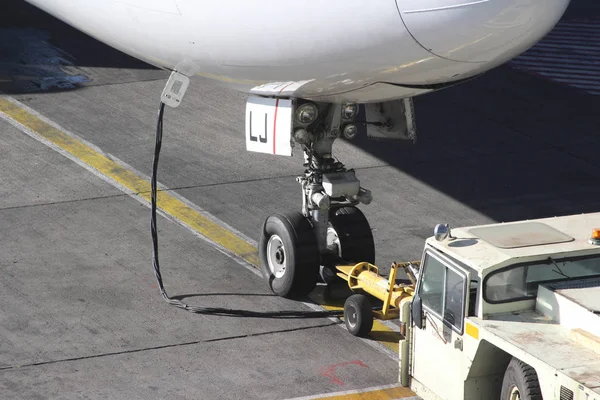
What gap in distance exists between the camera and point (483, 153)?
19.0 meters

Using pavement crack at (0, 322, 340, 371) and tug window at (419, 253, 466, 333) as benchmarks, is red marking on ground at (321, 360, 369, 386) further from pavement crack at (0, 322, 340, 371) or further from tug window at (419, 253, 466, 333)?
tug window at (419, 253, 466, 333)

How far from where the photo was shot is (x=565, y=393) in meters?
9.26

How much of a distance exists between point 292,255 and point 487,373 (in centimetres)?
362

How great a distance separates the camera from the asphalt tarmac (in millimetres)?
12133

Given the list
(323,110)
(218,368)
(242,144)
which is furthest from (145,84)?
(218,368)

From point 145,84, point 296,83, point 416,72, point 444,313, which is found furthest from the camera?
point 145,84

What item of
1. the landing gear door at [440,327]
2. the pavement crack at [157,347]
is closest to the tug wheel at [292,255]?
the pavement crack at [157,347]

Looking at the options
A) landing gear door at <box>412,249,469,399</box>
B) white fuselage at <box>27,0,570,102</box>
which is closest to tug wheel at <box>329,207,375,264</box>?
white fuselage at <box>27,0,570,102</box>

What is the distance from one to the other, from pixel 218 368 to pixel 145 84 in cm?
1087

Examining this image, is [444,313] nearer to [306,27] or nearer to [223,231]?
[306,27]

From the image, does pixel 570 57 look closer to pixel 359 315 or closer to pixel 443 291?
pixel 359 315

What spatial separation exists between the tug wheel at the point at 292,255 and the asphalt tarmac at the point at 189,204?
23cm

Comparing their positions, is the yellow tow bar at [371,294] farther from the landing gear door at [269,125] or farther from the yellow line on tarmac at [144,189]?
the landing gear door at [269,125]

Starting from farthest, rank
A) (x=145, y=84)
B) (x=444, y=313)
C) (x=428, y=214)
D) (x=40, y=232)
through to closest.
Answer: (x=145, y=84), (x=428, y=214), (x=40, y=232), (x=444, y=313)
